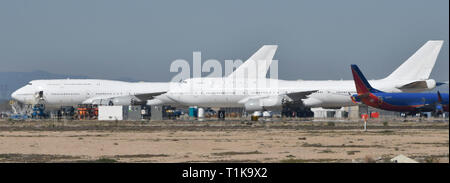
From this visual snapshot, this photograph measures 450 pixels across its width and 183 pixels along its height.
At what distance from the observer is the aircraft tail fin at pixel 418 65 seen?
108 metres

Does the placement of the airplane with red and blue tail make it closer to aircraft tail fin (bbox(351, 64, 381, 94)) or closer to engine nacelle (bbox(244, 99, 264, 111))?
aircraft tail fin (bbox(351, 64, 381, 94))

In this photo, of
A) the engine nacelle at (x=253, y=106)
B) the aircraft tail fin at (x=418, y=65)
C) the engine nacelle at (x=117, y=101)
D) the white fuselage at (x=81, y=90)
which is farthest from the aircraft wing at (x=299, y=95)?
the engine nacelle at (x=117, y=101)

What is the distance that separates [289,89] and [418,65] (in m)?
18.0

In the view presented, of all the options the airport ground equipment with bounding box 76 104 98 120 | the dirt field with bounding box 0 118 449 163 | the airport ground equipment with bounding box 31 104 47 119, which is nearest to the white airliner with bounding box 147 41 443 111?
the airport ground equipment with bounding box 76 104 98 120

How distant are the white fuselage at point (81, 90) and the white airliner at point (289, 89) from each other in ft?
A: 14.8

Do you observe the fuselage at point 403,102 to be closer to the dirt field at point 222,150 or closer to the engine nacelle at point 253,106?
the engine nacelle at point 253,106

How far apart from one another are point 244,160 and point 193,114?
92.4 metres

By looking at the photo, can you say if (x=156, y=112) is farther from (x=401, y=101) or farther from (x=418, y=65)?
(x=418, y=65)

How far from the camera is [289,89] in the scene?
10506 centimetres

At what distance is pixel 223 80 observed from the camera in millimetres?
107938

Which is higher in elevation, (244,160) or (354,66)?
(354,66)

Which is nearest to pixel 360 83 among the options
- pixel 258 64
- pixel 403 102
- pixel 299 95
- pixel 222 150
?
pixel 403 102
